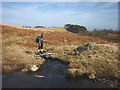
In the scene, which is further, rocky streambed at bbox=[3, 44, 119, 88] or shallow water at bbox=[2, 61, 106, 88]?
rocky streambed at bbox=[3, 44, 119, 88]

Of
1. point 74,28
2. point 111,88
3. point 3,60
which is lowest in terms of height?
point 111,88

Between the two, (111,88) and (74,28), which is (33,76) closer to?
(111,88)

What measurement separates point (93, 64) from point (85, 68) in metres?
1.44

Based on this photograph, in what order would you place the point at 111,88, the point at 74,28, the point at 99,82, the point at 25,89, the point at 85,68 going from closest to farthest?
the point at 25,89
the point at 111,88
the point at 99,82
the point at 85,68
the point at 74,28

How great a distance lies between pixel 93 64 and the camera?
10906 mm

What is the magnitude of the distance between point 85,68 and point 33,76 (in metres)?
5.45

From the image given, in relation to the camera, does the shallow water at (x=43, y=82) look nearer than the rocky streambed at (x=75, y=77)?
Yes

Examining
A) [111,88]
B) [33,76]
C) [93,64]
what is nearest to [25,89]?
[33,76]

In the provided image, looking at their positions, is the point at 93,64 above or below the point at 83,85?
above

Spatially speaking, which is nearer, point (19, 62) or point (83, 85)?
point (83, 85)

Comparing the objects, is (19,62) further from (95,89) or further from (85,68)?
(95,89)

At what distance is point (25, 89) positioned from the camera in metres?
6.96

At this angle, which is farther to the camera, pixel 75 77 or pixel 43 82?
pixel 75 77

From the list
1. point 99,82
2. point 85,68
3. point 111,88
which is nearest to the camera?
point 111,88
